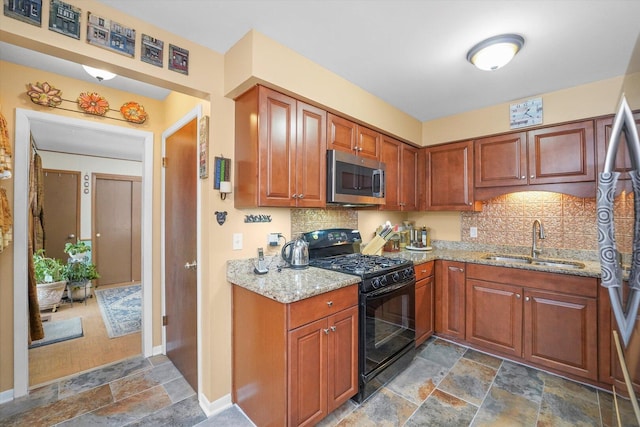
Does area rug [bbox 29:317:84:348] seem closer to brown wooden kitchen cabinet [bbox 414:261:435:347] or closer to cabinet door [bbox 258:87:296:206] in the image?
cabinet door [bbox 258:87:296:206]

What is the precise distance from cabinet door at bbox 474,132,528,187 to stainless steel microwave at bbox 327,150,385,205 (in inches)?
44.0

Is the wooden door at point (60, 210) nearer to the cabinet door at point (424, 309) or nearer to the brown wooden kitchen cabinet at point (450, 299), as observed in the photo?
the cabinet door at point (424, 309)

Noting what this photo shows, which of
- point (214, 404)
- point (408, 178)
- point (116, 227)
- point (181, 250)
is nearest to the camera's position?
point (214, 404)

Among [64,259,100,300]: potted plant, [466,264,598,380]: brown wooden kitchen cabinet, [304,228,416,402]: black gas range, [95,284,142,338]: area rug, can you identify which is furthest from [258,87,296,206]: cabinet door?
[64,259,100,300]: potted plant

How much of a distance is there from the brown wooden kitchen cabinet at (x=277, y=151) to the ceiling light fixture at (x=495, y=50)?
3.72 feet

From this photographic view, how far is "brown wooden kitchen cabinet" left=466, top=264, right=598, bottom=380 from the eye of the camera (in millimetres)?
2107

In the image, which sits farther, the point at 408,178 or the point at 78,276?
the point at 78,276

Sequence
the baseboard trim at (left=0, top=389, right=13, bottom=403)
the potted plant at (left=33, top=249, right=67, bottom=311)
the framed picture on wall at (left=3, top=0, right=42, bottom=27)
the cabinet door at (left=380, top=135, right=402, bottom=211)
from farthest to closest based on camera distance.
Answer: the potted plant at (left=33, top=249, right=67, bottom=311) → the cabinet door at (left=380, top=135, right=402, bottom=211) → the baseboard trim at (left=0, top=389, right=13, bottom=403) → the framed picture on wall at (left=3, top=0, right=42, bottom=27)

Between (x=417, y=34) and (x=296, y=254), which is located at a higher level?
(x=417, y=34)

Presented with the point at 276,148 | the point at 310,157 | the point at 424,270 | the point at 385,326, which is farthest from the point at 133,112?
the point at 424,270

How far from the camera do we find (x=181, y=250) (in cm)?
230

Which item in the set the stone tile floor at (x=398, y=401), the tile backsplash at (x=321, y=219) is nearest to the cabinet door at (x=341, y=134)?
the tile backsplash at (x=321, y=219)

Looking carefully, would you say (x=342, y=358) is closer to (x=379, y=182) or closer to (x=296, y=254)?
(x=296, y=254)

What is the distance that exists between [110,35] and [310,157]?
1329mm
